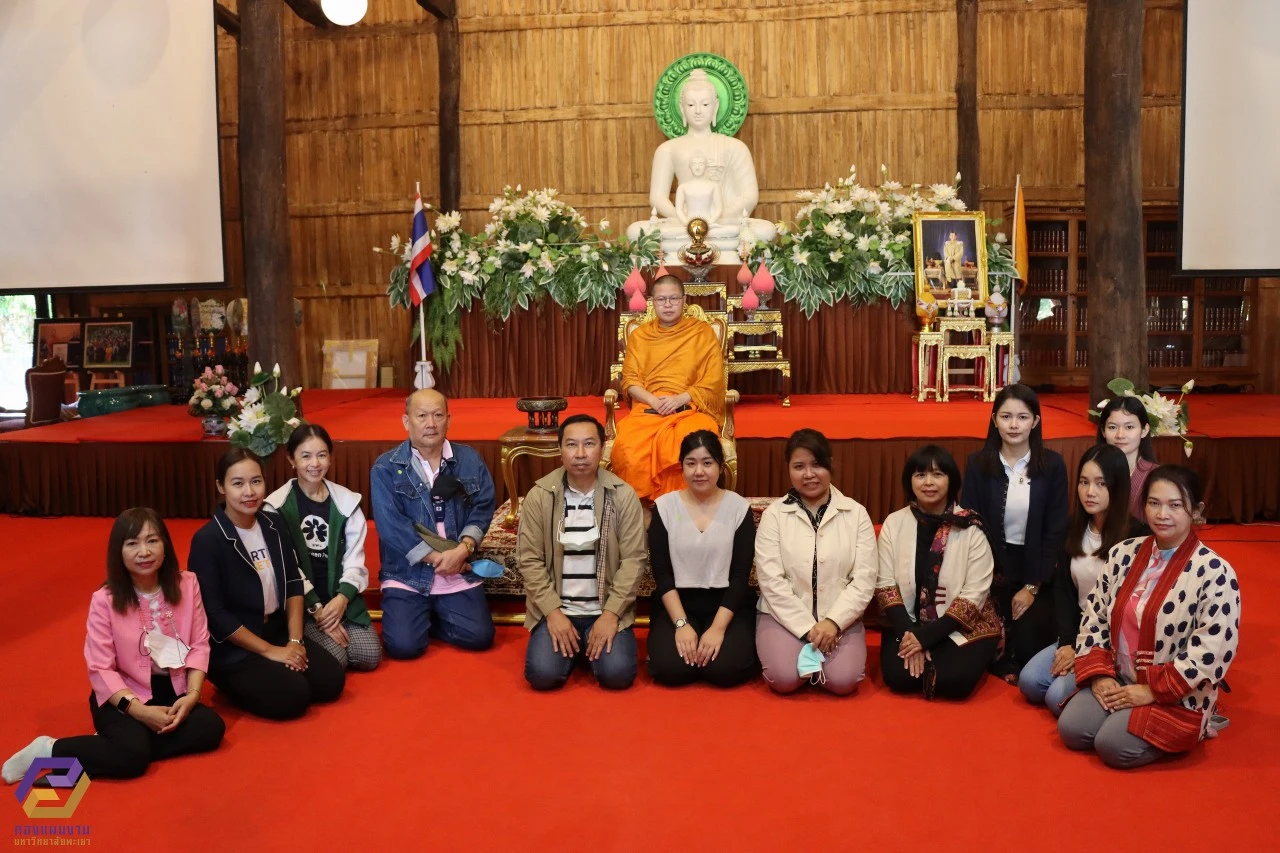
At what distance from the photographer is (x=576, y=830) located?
2355mm

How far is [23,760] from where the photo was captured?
8.50ft

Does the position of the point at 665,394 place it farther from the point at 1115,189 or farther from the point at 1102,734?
the point at 1115,189

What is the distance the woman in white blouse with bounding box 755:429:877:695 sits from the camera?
314cm

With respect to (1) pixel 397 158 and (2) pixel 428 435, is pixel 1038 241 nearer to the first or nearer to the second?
(1) pixel 397 158

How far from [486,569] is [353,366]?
5.99m

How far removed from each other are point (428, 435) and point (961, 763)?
190cm

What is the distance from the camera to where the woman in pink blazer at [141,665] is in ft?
8.54

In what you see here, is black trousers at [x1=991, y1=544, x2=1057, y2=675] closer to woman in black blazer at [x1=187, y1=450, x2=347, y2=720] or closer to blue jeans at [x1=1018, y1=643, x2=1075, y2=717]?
blue jeans at [x1=1018, y1=643, x2=1075, y2=717]

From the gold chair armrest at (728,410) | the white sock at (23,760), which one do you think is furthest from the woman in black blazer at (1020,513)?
the white sock at (23,760)

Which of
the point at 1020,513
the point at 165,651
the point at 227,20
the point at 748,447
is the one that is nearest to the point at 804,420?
the point at 748,447

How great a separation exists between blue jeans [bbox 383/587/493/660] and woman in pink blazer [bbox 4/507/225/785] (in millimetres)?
765

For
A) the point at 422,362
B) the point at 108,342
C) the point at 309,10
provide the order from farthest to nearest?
1. the point at 108,342
2. the point at 309,10
3. the point at 422,362

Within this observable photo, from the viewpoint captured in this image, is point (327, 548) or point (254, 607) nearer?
point (254, 607)

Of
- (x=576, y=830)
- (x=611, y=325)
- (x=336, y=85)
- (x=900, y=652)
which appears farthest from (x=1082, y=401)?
(x=336, y=85)
